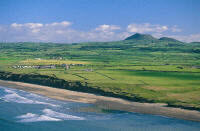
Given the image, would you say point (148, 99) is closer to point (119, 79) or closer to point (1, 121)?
point (119, 79)

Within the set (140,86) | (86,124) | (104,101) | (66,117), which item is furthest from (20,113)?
(140,86)

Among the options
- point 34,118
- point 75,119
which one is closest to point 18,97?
point 34,118

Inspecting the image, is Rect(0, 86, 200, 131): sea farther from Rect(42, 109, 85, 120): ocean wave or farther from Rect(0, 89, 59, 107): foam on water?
Rect(0, 89, 59, 107): foam on water

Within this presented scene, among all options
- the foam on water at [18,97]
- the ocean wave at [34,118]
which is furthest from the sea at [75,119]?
the foam on water at [18,97]

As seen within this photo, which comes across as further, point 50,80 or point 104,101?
point 50,80

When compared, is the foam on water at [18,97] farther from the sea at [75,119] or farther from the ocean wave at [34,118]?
the ocean wave at [34,118]
